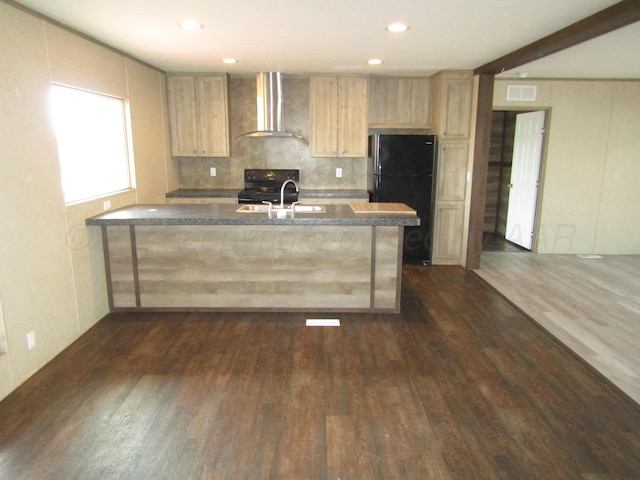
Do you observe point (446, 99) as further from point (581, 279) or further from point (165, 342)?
point (165, 342)

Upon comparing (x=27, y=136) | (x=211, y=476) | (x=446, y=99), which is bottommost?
(x=211, y=476)

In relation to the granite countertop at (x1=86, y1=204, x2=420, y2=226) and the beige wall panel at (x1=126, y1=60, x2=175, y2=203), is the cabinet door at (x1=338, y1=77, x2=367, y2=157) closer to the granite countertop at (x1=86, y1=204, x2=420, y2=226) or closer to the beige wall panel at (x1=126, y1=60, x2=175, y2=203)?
the granite countertop at (x1=86, y1=204, x2=420, y2=226)

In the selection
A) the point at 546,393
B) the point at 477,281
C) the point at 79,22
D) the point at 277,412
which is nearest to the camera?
the point at 277,412

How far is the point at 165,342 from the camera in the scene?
3.29 metres

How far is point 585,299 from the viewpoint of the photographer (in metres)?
4.24

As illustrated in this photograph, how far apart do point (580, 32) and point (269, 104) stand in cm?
328

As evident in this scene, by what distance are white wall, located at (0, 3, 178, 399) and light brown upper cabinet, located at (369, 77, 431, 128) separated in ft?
10.4

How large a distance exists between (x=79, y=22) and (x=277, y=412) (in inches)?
122

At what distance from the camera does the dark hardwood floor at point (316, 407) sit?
2027 mm

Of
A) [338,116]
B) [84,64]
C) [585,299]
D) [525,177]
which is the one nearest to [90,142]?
[84,64]

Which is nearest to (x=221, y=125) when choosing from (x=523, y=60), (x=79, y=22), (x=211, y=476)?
(x=79, y=22)

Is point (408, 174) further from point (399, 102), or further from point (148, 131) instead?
point (148, 131)

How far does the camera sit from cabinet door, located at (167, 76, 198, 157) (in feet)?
17.3

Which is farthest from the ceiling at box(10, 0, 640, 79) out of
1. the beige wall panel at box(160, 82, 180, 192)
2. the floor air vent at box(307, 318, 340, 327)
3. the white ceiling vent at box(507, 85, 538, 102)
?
the floor air vent at box(307, 318, 340, 327)
